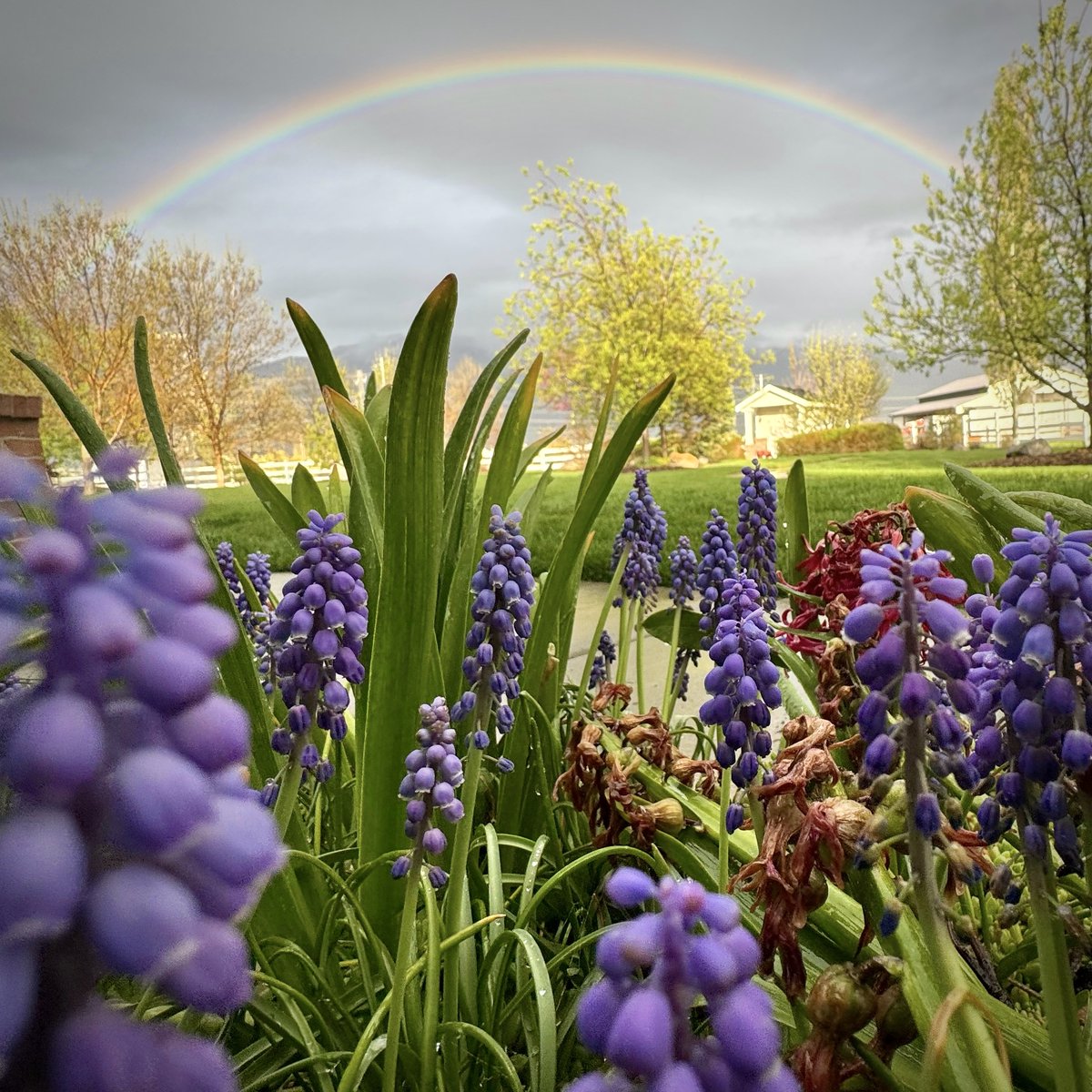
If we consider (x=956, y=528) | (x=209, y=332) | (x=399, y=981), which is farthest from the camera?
(x=209, y=332)

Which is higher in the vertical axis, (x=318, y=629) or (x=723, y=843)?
(x=318, y=629)

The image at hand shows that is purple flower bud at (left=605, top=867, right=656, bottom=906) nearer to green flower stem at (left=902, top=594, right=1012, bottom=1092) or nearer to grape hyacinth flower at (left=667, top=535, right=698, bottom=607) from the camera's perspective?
green flower stem at (left=902, top=594, right=1012, bottom=1092)

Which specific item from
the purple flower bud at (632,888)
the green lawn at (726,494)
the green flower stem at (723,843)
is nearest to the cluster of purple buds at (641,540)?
the green flower stem at (723,843)

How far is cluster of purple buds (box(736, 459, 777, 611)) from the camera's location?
5.22 feet

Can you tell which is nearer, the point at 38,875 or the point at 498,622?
the point at 38,875

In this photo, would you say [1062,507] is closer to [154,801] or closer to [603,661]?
[154,801]

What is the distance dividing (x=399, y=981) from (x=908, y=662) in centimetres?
47

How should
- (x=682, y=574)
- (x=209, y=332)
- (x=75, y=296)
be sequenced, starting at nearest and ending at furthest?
(x=682, y=574) < (x=75, y=296) < (x=209, y=332)

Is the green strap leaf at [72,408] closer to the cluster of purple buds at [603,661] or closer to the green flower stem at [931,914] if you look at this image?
the green flower stem at [931,914]

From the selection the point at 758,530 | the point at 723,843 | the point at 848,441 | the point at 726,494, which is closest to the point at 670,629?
the point at 758,530

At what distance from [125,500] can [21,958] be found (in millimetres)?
111

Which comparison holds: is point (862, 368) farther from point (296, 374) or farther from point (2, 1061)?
point (2, 1061)

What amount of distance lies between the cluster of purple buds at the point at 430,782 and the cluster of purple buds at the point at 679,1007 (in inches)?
19.7

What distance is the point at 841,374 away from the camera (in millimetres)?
32531
